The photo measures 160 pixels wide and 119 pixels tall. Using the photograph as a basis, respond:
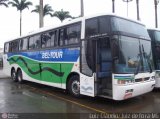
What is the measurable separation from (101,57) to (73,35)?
1.88 metres

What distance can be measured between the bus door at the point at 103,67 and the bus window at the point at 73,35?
1.29 m

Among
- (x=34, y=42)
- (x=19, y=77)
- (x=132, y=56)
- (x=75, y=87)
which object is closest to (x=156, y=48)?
(x=132, y=56)

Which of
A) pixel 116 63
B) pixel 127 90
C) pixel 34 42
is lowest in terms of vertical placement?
pixel 127 90

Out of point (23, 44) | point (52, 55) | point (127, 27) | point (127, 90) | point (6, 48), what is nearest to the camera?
point (127, 90)

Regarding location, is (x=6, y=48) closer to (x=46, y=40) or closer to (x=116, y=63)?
(x=46, y=40)

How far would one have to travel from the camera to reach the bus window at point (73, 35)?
376 inches

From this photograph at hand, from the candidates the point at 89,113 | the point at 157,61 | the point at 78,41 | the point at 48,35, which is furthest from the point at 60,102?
the point at 157,61

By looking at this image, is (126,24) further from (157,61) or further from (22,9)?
(22,9)

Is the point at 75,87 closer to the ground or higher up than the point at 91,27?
closer to the ground

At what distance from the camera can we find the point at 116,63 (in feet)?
25.5

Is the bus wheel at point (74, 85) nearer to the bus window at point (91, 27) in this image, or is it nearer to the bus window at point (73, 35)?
the bus window at point (73, 35)

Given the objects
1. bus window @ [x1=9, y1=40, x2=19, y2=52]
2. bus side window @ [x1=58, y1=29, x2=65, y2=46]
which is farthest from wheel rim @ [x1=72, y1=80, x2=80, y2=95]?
bus window @ [x1=9, y1=40, x2=19, y2=52]

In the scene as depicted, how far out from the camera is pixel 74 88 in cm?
988

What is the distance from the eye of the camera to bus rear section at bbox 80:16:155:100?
306 inches
